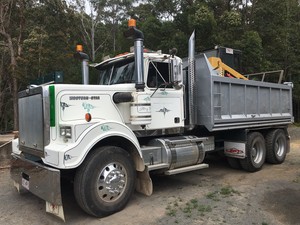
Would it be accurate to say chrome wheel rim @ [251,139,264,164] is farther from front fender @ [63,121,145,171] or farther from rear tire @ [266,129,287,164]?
front fender @ [63,121,145,171]

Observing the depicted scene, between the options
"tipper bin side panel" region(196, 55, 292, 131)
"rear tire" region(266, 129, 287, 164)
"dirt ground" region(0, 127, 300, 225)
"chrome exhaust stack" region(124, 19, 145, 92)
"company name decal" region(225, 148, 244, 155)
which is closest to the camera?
"dirt ground" region(0, 127, 300, 225)

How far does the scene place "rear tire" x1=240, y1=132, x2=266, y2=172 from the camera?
7348 millimetres

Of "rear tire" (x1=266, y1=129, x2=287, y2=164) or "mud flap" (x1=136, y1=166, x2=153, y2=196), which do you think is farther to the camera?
"rear tire" (x1=266, y1=129, x2=287, y2=164)

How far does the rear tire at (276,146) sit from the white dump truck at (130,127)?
44 cm

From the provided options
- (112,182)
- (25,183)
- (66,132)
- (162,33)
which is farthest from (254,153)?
(162,33)

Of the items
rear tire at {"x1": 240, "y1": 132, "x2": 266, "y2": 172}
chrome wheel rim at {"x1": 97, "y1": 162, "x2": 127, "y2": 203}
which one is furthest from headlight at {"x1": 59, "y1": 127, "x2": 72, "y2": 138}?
rear tire at {"x1": 240, "y1": 132, "x2": 266, "y2": 172}

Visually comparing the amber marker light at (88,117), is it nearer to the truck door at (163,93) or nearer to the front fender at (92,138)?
the front fender at (92,138)

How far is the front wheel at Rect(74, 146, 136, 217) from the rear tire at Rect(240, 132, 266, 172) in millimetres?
3428

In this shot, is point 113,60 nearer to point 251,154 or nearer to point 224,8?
point 251,154

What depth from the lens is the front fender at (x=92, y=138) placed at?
4.27m

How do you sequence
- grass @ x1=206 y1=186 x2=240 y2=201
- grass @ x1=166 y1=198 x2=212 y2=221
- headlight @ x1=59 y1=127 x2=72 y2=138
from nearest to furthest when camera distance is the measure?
headlight @ x1=59 y1=127 x2=72 y2=138, grass @ x1=166 y1=198 x2=212 y2=221, grass @ x1=206 y1=186 x2=240 y2=201

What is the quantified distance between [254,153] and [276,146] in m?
1.14

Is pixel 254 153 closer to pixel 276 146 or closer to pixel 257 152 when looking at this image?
pixel 257 152

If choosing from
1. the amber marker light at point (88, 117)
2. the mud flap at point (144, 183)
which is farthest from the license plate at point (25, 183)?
the mud flap at point (144, 183)
